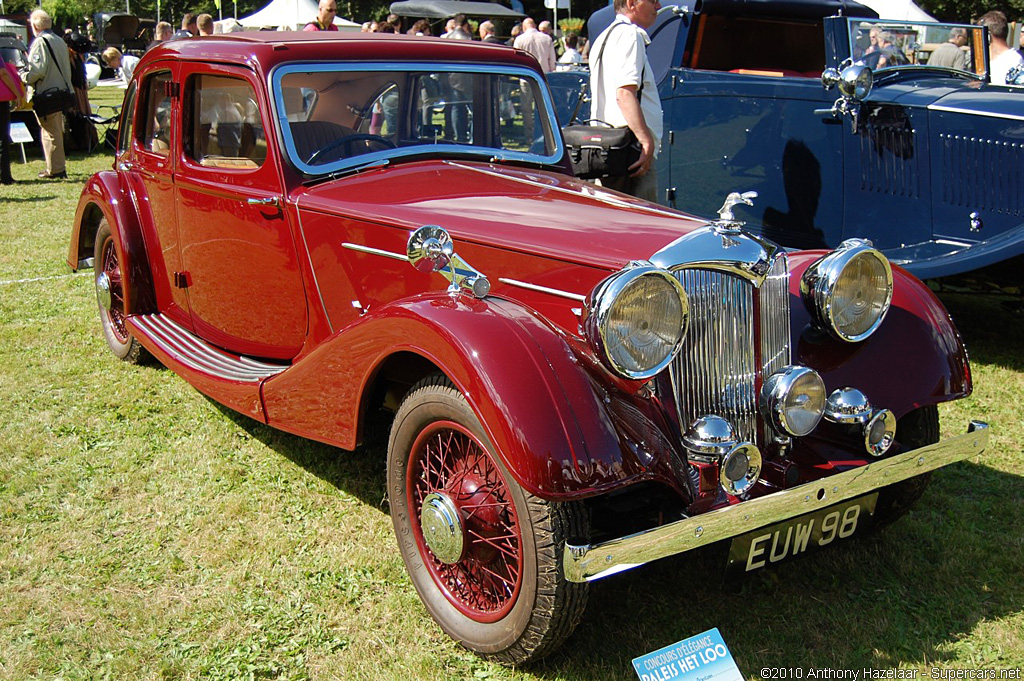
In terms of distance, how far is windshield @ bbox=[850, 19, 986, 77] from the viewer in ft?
18.3

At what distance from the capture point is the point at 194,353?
3996 mm

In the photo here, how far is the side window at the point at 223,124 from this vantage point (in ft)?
11.9

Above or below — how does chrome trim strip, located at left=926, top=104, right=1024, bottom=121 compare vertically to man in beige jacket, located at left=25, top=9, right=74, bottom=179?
below

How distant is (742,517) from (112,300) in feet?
12.6

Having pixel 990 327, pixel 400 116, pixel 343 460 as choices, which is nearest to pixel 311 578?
pixel 343 460

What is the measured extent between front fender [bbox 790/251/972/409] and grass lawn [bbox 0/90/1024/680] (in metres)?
0.59

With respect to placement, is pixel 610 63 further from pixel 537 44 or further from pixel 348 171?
pixel 537 44

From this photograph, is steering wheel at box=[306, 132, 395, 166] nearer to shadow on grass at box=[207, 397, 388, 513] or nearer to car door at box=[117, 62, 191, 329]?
car door at box=[117, 62, 191, 329]

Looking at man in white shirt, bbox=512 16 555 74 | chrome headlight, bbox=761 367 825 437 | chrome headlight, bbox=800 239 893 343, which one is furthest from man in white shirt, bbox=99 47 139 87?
chrome headlight, bbox=761 367 825 437

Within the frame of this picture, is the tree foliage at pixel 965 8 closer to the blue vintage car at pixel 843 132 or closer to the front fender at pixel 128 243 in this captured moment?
the blue vintage car at pixel 843 132

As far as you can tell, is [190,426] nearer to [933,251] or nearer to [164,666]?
[164,666]

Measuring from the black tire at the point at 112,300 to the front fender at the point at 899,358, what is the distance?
3.54 metres

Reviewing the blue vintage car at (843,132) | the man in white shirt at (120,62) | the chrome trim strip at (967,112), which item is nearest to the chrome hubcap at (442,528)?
the blue vintage car at (843,132)

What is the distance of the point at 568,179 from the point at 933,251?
2.75 meters
